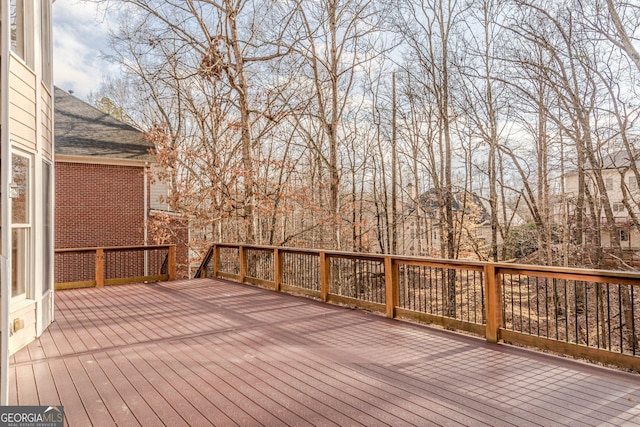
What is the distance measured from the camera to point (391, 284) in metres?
5.56

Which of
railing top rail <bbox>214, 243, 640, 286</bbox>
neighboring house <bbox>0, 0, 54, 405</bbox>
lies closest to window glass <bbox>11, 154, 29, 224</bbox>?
neighboring house <bbox>0, 0, 54, 405</bbox>

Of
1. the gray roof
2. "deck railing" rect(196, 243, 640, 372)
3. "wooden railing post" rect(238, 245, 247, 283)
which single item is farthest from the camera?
the gray roof

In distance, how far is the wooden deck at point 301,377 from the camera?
282 cm

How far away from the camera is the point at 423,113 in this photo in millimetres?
15719

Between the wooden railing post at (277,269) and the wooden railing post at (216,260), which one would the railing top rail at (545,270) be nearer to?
the wooden railing post at (277,269)

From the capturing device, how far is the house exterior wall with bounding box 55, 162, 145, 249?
1204cm

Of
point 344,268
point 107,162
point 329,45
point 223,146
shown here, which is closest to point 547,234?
point 344,268

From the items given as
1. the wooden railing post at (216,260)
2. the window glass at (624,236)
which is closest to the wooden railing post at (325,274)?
the wooden railing post at (216,260)

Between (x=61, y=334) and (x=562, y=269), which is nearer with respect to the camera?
(x=562, y=269)

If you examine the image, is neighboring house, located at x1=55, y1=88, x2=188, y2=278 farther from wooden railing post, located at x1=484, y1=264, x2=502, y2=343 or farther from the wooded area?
wooden railing post, located at x1=484, y1=264, x2=502, y2=343

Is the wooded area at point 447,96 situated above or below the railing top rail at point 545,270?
above

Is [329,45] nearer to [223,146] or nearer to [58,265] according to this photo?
[223,146]

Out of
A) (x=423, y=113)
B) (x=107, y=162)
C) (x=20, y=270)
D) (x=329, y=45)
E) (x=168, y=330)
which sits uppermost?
(x=329, y=45)

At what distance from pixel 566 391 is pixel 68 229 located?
1290 centimetres
